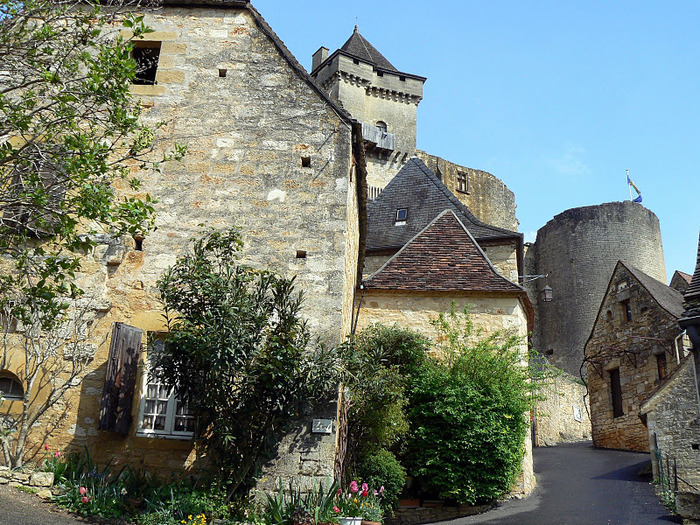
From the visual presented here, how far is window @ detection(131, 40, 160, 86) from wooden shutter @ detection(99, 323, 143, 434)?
411cm

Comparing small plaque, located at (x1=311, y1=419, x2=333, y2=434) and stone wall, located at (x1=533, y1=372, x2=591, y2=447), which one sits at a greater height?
stone wall, located at (x1=533, y1=372, x2=591, y2=447)

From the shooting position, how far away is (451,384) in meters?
12.7

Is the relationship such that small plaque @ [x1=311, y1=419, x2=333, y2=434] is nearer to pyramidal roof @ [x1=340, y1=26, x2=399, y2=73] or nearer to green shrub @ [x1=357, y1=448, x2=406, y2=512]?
green shrub @ [x1=357, y1=448, x2=406, y2=512]

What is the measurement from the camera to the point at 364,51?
45.3m

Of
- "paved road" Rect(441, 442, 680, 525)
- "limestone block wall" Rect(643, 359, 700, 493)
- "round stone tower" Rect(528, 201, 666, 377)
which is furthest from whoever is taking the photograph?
"round stone tower" Rect(528, 201, 666, 377)

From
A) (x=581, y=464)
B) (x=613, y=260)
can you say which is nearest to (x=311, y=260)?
(x=581, y=464)

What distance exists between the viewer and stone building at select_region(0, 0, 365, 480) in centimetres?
852

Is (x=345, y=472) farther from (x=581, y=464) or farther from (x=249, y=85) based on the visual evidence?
(x=581, y=464)

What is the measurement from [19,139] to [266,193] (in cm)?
367

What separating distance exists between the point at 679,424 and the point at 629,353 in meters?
6.77

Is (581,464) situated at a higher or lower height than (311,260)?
lower

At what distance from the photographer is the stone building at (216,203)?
28.0ft

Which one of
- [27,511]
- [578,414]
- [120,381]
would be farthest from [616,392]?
[27,511]

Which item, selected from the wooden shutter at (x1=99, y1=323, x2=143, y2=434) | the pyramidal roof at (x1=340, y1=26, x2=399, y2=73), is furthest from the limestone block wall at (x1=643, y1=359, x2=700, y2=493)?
the pyramidal roof at (x1=340, y1=26, x2=399, y2=73)
